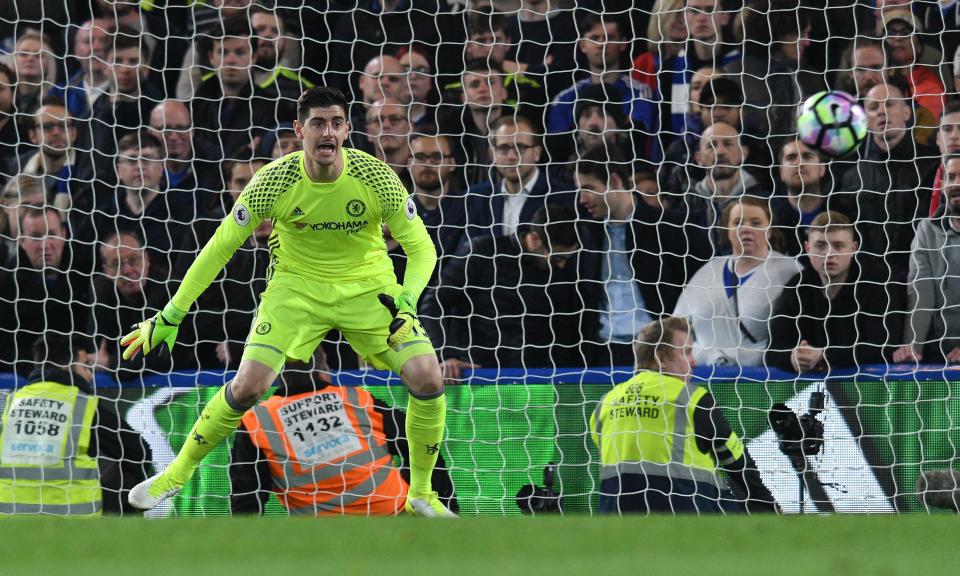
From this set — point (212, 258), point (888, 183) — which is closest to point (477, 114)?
point (888, 183)

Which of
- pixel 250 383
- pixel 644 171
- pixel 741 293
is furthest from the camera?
pixel 644 171

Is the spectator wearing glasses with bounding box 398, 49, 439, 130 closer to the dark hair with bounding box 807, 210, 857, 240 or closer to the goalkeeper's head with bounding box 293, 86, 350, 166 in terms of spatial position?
the dark hair with bounding box 807, 210, 857, 240

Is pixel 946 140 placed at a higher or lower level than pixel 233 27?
lower

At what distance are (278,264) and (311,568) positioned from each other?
2.27 m

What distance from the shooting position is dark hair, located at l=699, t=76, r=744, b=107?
325 inches

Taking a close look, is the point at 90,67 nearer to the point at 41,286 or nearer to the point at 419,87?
the point at 41,286

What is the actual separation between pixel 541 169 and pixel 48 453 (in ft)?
10.4

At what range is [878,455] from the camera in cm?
693

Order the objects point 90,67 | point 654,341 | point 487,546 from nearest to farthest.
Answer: point 487,546 < point 654,341 < point 90,67

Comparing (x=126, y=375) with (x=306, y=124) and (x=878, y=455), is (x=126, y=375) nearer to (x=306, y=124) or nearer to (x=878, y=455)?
(x=306, y=124)

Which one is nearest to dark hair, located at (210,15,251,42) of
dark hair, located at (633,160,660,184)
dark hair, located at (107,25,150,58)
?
dark hair, located at (107,25,150,58)

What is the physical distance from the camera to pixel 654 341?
708cm

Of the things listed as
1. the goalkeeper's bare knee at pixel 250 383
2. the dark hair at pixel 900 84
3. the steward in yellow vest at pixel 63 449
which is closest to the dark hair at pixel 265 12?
the steward in yellow vest at pixel 63 449

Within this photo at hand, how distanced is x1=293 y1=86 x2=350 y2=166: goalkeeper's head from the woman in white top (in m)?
2.60
